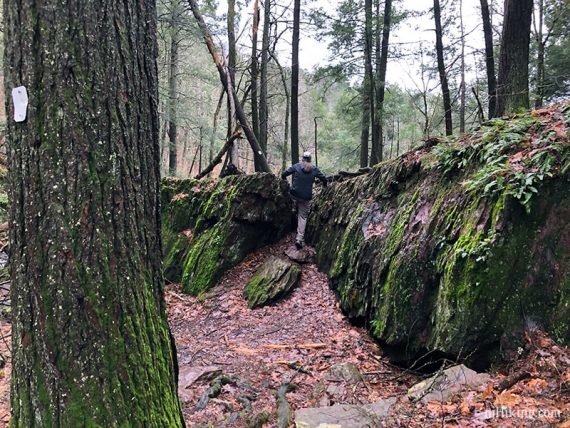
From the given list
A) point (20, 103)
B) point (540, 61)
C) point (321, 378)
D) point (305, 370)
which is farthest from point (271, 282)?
point (540, 61)

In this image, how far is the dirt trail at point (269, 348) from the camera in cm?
449

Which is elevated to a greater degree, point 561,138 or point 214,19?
point 214,19

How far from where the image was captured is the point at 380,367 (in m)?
5.29

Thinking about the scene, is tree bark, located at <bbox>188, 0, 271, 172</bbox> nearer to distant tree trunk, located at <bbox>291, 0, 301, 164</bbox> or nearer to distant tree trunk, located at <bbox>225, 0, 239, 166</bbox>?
distant tree trunk, located at <bbox>225, 0, 239, 166</bbox>

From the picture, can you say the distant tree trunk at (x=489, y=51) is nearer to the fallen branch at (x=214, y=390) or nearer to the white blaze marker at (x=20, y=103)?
the fallen branch at (x=214, y=390)

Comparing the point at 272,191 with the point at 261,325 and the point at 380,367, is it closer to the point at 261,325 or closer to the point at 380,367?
the point at 261,325

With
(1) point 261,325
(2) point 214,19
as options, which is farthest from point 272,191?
(2) point 214,19

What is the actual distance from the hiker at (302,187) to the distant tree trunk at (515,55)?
4.01 metres

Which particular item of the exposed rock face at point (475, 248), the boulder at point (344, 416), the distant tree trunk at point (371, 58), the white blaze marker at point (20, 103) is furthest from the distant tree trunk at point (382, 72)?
the white blaze marker at point (20, 103)

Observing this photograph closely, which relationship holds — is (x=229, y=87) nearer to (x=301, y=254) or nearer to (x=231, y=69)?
(x=231, y=69)

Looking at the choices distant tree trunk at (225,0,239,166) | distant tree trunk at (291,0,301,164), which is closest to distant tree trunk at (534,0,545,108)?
distant tree trunk at (291,0,301,164)

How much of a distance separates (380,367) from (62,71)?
492cm

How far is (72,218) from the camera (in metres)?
2.00

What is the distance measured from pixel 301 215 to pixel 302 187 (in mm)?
689
